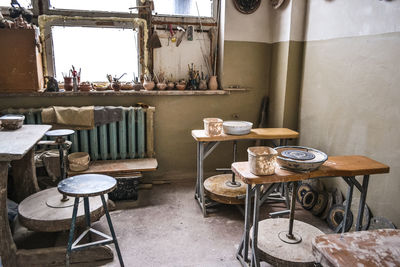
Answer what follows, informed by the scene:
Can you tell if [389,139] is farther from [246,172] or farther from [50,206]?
[50,206]

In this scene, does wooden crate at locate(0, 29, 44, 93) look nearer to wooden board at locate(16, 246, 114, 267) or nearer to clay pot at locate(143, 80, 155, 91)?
clay pot at locate(143, 80, 155, 91)

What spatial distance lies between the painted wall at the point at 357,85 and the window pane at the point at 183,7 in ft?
4.49

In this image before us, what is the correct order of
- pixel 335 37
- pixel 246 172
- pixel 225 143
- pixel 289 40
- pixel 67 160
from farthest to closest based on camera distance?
1. pixel 225 143
2. pixel 289 40
3. pixel 67 160
4. pixel 335 37
5. pixel 246 172

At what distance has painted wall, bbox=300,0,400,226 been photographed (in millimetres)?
2407

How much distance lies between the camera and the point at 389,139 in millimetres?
2443

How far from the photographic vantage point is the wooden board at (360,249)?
1.27 metres

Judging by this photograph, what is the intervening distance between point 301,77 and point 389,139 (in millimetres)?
1451

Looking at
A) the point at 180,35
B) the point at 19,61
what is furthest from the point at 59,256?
the point at 180,35

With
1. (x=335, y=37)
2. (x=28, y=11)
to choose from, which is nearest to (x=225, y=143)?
(x=335, y=37)

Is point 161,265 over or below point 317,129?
below

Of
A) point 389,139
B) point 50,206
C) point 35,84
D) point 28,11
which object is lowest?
point 50,206

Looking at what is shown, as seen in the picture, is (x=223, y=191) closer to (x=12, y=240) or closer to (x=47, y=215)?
(x=47, y=215)

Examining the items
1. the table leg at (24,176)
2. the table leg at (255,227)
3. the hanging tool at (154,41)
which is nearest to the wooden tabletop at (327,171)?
the table leg at (255,227)

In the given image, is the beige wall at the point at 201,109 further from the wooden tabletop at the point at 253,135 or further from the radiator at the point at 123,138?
the wooden tabletop at the point at 253,135
